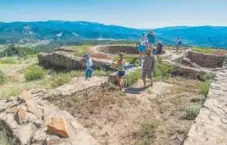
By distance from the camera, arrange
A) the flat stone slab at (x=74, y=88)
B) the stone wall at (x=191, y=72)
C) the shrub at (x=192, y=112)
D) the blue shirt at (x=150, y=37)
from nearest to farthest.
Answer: the shrub at (x=192, y=112) → the flat stone slab at (x=74, y=88) → the stone wall at (x=191, y=72) → the blue shirt at (x=150, y=37)

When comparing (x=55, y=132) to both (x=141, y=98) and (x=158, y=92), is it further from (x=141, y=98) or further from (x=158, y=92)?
(x=158, y=92)

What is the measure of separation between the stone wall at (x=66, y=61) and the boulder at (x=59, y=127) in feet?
31.3

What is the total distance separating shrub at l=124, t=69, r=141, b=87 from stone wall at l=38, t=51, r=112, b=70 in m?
3.72

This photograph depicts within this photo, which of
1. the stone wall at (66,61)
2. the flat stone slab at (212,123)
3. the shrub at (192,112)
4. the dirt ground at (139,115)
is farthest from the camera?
the stone wall at (66,61)

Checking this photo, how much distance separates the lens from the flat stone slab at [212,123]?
17.5ft

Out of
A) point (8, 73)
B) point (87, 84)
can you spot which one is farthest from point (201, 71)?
point (8, 73)

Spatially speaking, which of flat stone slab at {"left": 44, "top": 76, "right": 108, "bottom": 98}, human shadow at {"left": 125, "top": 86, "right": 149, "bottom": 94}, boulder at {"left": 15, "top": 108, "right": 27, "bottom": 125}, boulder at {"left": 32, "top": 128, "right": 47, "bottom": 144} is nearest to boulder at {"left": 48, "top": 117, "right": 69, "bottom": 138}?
boulder at {"left": 32, "top": 128, "right": 47, "bottom": 144}

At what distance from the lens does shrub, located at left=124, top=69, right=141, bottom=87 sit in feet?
38.8

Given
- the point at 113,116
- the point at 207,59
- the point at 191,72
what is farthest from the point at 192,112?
the point at 207,59

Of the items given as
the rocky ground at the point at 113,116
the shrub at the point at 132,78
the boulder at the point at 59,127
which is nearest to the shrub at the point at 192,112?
the rocky ground at the point at 113,116

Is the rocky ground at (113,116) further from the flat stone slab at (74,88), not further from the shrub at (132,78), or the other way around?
the shrub at (132,78)

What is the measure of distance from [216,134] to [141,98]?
184 inches

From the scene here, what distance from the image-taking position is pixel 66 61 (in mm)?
19562

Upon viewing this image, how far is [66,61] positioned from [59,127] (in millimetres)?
13112
